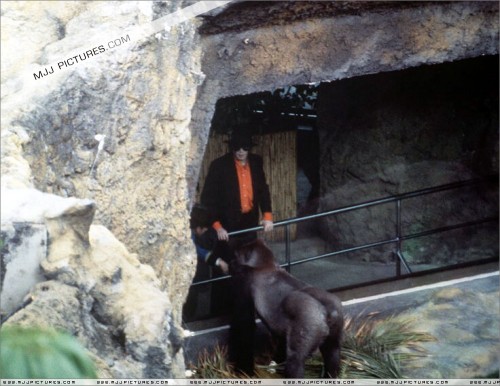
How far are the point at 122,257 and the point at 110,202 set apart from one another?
0.61m

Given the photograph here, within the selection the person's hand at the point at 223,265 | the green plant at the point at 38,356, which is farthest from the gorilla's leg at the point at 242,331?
the green plant at the point at 38,356

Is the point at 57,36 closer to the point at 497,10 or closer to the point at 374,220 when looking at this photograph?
the point at 497,10

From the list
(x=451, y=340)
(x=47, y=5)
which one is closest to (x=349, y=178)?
(x=451, y=340)

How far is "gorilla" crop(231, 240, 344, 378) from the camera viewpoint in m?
4.29

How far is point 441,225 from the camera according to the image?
699 centimetres

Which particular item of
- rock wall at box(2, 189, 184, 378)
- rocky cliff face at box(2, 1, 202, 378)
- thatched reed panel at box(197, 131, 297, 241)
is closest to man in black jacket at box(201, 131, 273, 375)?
thatched reed panel at box(197, 131, 297, 241)

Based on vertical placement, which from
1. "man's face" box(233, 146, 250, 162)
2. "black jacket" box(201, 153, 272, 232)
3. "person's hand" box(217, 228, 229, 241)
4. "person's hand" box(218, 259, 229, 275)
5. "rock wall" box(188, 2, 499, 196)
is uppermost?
"rock wall" box(188, 2, 499, 196)

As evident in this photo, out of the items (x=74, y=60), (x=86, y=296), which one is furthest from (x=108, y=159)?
(x=86, y=296)

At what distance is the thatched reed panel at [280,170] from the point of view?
5.41 meters

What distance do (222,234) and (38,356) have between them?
3094 millimetres

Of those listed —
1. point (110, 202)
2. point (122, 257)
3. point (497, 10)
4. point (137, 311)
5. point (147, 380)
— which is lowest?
point (147, 380)

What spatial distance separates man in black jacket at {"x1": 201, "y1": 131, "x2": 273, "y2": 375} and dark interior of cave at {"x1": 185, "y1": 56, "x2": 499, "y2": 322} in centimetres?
103

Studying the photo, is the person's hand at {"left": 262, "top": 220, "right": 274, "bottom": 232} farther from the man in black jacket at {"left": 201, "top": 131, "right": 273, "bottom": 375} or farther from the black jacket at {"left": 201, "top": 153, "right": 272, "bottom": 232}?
the black jacket at {"left": 201, "top": 153, "right": 272, "bottom": 232}

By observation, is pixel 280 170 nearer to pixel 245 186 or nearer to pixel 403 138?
pixel 245 186
